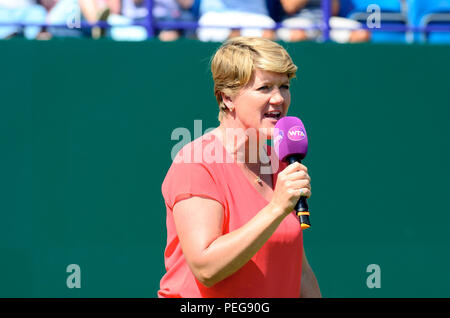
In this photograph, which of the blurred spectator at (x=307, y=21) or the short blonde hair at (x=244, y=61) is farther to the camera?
the blurred spectator at (x=307, y=21)

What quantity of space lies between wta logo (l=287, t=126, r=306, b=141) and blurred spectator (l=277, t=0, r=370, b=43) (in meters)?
2.42

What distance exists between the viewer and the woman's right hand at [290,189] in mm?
2033

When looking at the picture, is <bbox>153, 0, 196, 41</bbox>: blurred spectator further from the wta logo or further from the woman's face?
the wta logo

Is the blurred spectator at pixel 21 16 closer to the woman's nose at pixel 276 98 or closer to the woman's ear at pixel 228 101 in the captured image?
the woman's ear at pixel 228 101

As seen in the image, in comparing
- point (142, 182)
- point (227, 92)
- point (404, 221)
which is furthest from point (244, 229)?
point (404, 221)

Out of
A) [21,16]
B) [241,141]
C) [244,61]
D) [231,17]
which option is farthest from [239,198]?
[21,16]

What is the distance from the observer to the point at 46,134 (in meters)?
4.42

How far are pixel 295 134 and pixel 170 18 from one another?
258 centimetres

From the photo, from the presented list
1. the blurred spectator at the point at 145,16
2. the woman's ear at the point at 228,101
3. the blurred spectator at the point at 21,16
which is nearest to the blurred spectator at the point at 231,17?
the blurred spectator at the point at 145,16

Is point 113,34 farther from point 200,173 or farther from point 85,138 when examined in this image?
point 200,173

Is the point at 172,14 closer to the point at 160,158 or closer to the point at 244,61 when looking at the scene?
the point at 160,158

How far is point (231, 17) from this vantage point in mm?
4641

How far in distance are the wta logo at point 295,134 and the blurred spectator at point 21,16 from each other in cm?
275

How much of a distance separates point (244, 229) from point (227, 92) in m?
0.56
